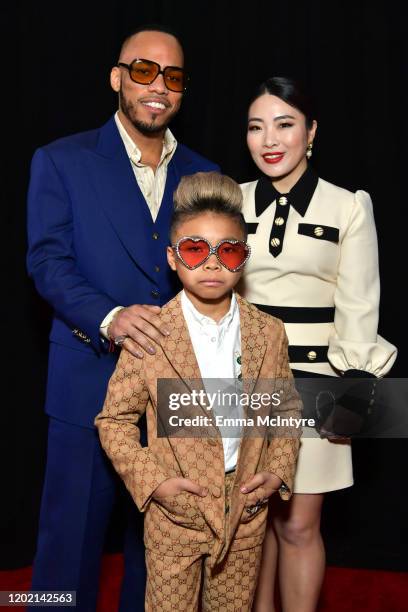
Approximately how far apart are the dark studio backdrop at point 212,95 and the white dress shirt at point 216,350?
122 cm

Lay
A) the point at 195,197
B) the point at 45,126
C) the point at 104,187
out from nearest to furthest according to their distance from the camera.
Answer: the point at 195,197, the point at 104,187, the point at 45,126

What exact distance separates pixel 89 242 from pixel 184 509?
867 mm

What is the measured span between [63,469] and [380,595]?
5.09ft

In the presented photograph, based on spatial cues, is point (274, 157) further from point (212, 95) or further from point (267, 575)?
point (267, 575)

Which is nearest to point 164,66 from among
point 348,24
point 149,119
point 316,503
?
point 149,119

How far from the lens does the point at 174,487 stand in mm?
1964

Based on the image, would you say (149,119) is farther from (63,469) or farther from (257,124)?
(63,469)

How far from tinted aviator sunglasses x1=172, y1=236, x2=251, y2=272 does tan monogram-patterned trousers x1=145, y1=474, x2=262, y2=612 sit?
562 mm

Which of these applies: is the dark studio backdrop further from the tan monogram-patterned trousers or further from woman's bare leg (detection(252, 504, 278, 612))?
the tan monogram-patterned trousers

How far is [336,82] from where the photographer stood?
124 inches

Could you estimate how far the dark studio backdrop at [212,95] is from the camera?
3.06 meters

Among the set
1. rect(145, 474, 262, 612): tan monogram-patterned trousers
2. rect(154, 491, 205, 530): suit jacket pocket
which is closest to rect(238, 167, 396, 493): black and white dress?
rect(145, 474, 262, 612): tan monogram-patterned trousers

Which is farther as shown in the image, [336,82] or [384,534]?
[384,534]

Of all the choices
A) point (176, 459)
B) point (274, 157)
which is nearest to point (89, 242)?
point (274, 157)
